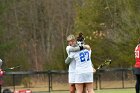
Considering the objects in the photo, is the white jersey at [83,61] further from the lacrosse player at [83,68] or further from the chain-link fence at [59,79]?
the chain-link fence at [59,79]

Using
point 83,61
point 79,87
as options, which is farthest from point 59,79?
point 83,61

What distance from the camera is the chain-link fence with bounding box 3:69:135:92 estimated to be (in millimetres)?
27844

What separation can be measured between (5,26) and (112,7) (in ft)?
47.0

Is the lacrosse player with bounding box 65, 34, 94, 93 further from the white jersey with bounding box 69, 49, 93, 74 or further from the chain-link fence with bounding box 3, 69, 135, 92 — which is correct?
the chain-link fence with bounding box 3, 69, 135, 92

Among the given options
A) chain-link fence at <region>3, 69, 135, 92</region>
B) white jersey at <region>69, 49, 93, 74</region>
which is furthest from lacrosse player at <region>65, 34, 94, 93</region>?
chain-link fence at <region>3, 69, 135, 92</region>

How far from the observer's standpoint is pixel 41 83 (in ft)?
94.9

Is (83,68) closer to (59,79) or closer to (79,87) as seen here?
(79,87)

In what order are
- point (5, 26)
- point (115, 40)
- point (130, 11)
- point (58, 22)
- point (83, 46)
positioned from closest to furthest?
point (83, 46) < point (130, 11) < point (115, 40) < point (5, 26) < point (58, 22)

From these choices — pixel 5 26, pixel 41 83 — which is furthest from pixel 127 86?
pixel 5 26

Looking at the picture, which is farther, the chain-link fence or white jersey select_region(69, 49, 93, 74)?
the chain-link fence

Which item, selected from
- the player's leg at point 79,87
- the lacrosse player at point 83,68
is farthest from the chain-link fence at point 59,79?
the lacrosse player at point 83,68

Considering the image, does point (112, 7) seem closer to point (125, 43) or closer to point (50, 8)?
point (125, 43)

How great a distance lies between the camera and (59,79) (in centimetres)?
2781

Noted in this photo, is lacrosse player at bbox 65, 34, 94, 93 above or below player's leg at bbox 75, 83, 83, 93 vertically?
above
